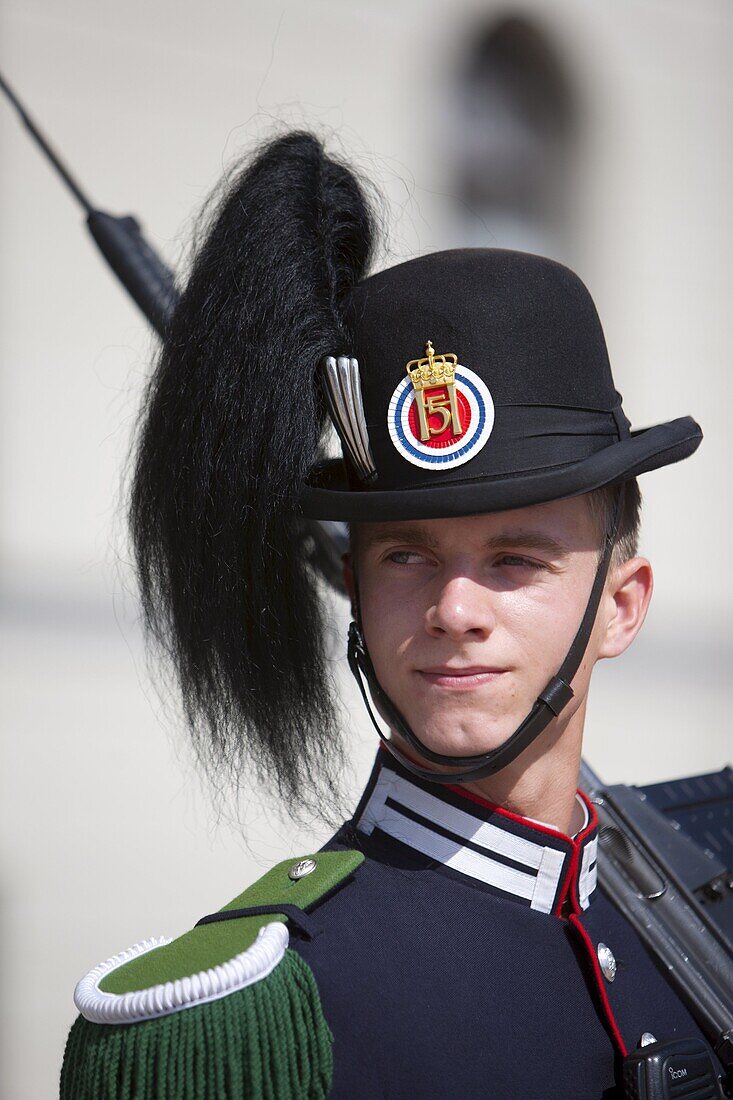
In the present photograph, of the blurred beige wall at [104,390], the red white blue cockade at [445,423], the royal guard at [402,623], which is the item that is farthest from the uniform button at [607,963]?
the blurred beige wall at [104,390]

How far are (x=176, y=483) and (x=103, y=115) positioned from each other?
2683 mm

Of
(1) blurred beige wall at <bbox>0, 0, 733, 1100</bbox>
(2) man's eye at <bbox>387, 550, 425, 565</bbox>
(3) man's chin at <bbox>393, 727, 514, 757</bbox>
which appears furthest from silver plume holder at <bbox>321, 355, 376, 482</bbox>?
(1) blurred beige wall at <bbox>0, 0, 733, 1100</bbox>

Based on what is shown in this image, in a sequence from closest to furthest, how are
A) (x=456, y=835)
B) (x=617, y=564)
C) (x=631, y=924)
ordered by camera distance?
(x=456, y=835)
(x=617, y=564)
(x=631, y=924)

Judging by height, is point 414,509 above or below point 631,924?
above

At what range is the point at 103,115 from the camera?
3.95 metres

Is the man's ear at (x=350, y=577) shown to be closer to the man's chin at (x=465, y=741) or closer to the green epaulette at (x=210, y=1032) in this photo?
the man's chin at (x=465, y=741)

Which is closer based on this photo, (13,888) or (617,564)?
(617,564)

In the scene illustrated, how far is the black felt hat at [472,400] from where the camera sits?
150 centimetres

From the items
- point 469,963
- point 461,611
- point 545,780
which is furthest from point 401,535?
point 469,963

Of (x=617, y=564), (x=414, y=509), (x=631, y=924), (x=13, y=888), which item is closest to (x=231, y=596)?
(x=414, y=509)

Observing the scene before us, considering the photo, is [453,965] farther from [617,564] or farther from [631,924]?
[617,564]

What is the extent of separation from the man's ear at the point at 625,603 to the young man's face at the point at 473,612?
0.14 metres

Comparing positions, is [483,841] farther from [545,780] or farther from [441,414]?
[441,414]

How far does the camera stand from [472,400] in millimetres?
1520
